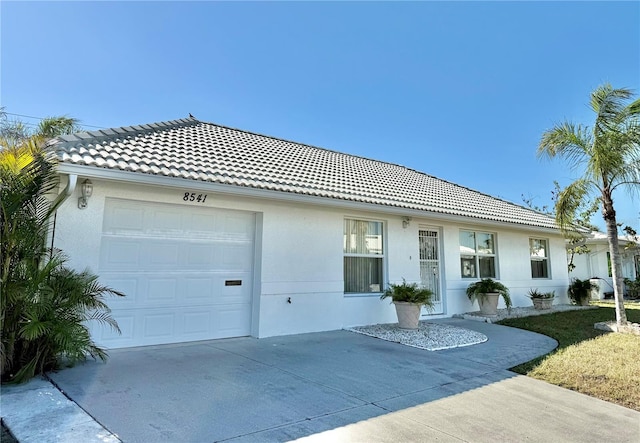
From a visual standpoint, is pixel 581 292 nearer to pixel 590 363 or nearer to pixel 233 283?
pixel 590 363

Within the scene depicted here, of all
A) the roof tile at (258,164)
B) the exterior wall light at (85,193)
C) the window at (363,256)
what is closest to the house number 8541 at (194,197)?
the roof tile at (258,164)

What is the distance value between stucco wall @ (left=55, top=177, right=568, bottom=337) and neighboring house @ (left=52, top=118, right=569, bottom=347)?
0.02 meters

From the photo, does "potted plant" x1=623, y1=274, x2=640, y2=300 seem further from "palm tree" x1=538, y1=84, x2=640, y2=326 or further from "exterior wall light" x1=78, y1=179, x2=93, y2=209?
"exterior wall light" x1=78, y1=179, x2=93, y2=209

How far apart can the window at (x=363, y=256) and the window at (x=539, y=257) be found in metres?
7.74

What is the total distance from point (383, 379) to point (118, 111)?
15.9 metres

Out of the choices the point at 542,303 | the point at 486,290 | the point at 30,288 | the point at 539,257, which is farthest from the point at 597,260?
the point at 30,288

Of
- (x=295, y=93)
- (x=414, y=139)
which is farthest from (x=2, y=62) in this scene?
(x=414, y=139)

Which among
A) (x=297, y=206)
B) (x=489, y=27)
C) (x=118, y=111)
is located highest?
(x=489, y=27)

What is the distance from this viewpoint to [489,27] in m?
12.2

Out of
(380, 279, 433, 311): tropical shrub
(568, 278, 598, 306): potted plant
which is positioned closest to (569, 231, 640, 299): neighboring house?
(568, 278, 598, 306): potted plant

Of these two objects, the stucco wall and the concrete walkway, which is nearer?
the concrete walkway

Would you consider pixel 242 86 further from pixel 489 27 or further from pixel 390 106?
pixel 489 27

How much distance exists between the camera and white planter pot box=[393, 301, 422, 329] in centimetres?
843

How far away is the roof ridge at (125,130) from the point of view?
665 cm
